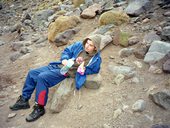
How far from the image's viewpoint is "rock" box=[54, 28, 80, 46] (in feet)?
33.9

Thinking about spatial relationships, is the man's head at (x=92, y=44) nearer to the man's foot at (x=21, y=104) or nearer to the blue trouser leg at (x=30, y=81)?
the blue trouser leg at (x=30, y=81)

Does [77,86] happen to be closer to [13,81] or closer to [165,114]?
[165,114]

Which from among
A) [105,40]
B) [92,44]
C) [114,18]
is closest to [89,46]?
[92,44]

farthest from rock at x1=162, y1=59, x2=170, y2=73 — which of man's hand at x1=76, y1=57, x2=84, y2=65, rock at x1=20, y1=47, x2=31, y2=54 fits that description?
rock at x1=20, y1=47, x2=31, y2=54

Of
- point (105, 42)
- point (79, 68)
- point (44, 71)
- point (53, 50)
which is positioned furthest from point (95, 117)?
point (53, 50)

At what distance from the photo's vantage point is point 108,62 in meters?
8.41

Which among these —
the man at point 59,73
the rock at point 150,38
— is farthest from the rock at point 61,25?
the man at point 59,73

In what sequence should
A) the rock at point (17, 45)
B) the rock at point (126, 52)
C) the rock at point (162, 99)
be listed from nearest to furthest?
the rock at point (162, 99), the rock at point (126, 52), the rock at point (17, 45)

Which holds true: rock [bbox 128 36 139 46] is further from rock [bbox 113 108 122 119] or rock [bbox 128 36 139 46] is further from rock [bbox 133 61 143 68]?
rock [bbox 113 108 122 119]

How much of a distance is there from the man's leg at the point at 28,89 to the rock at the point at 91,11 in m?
4.33

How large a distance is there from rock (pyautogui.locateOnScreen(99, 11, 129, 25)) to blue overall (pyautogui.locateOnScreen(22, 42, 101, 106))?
288cm

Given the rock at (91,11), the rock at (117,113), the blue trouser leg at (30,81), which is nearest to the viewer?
the rock at (117,113)

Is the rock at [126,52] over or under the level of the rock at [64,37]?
over

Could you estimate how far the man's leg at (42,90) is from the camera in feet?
23.1
